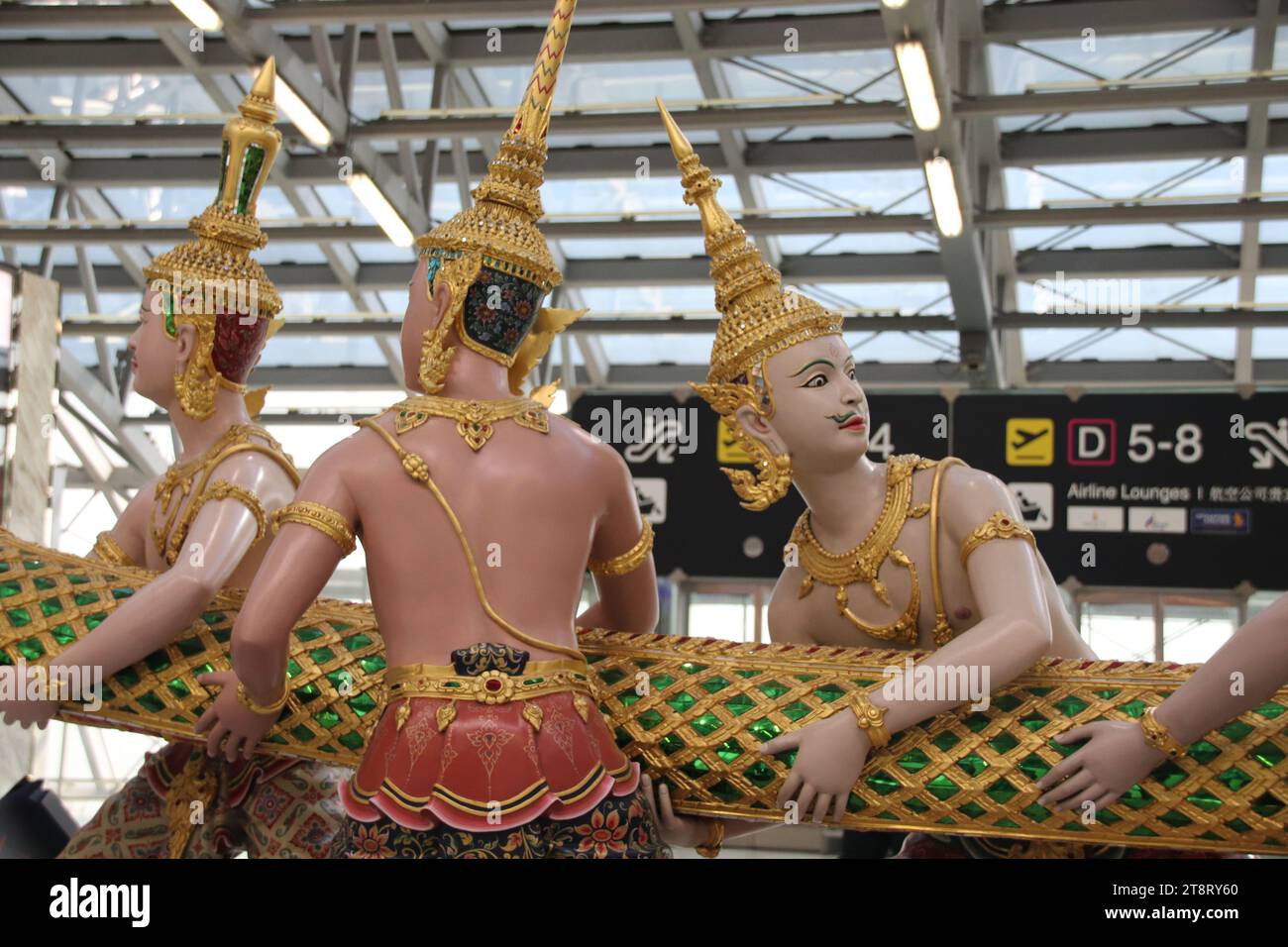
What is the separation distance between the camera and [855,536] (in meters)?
3.41

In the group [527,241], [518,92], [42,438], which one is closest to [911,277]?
[518,92]

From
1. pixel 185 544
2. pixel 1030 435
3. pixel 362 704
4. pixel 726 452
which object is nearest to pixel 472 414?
pixel 362 704

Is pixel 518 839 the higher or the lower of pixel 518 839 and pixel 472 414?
the lower

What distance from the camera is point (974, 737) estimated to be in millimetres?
3012

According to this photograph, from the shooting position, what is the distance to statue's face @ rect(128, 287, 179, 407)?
383cm

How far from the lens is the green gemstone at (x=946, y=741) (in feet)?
9.88

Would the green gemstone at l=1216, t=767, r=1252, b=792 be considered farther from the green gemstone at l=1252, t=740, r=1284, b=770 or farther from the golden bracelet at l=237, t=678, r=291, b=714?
the golden bracelet at l=237, t=678, r=291, b=714

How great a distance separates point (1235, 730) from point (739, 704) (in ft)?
3.22

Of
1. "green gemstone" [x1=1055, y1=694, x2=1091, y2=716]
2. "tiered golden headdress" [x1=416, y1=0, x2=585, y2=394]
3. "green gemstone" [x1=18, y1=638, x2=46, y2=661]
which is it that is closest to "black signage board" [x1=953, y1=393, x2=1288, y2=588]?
"green gemstone" [x1=1055, y1=694, x2=1091, y2=716]

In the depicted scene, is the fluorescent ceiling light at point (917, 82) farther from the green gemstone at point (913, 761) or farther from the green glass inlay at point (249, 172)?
the green gemstone at point (913, 761)

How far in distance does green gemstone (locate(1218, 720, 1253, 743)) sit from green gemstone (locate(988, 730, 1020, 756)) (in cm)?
40

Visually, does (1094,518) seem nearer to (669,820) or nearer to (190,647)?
(669,820)

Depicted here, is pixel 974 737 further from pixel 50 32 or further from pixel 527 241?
pixel 50 32
